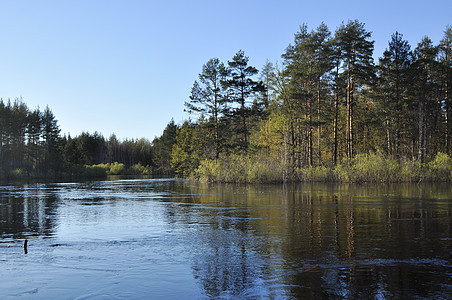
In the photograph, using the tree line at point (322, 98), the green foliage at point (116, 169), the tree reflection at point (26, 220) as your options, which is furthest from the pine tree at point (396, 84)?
the green foliage at point (116, 169)

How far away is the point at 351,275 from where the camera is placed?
8.18 meters

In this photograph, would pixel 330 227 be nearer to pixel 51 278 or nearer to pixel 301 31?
pixel 51 278

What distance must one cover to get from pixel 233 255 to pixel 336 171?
33358mm

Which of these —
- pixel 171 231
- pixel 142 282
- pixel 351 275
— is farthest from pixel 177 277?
pixel 171 231

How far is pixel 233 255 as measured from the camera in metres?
10.4

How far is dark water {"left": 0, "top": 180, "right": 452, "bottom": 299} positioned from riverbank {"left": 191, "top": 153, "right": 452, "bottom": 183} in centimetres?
2131

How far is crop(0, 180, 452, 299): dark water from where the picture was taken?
297 inches

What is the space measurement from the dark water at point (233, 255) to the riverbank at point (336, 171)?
2131 cm

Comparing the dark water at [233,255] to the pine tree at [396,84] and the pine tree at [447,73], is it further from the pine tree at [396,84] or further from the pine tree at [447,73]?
the pine tree at [447,73]

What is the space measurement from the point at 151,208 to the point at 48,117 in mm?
81649

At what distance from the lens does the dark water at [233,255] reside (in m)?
7.55

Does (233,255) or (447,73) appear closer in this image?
(233,255)

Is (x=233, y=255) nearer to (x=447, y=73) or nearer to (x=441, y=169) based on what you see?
(x=441, y=169)

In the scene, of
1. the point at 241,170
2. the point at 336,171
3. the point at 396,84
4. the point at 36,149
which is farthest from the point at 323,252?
the point at 36,149
